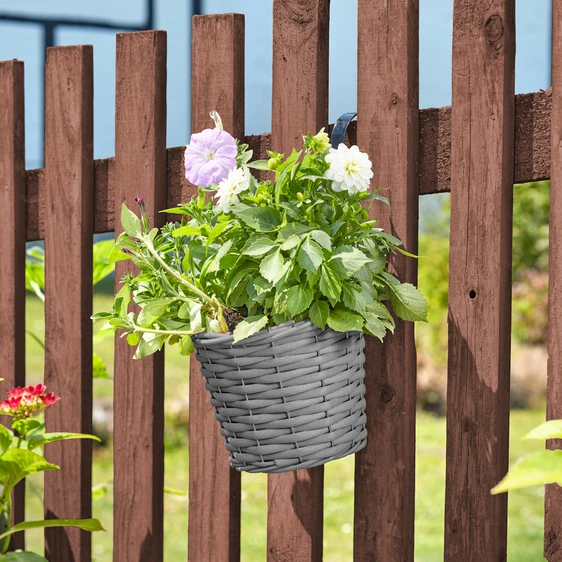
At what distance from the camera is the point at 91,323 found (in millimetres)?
1869

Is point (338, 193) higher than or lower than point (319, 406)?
higher

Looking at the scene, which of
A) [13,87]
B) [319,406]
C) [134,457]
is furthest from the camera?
[13,87]

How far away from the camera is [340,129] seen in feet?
4.77

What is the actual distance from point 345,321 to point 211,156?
13.7 inches

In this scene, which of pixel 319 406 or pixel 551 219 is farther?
pixel 551 219

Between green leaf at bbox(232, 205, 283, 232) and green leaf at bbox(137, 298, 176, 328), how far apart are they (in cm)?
19

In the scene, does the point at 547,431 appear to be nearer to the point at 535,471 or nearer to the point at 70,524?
the point at 535,471

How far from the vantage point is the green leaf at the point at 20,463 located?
1522 mm

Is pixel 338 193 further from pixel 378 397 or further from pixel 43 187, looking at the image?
pixel 43 187

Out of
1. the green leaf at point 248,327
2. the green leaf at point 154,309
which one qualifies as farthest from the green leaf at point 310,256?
the green leaf at point 154,309

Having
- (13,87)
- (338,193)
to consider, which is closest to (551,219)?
(338,193)

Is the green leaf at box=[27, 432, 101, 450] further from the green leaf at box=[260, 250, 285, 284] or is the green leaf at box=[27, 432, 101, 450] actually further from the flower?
the green leaf at box=[260, 250, 285, 284]

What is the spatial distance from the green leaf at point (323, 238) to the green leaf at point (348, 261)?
22 millimetres

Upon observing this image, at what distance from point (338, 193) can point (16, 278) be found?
1050 mm
